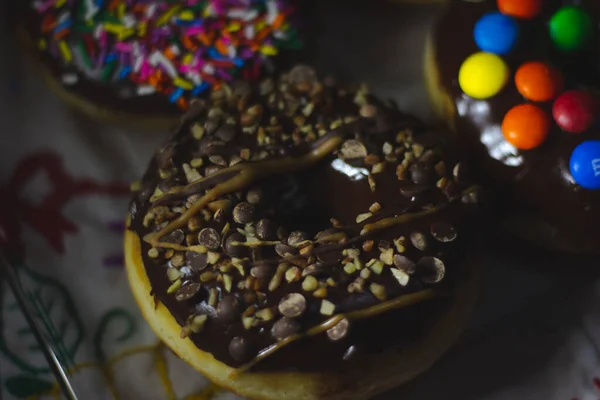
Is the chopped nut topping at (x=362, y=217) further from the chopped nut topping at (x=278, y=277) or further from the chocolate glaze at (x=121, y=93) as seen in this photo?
the chocolate glaze at (x=121, y=93)

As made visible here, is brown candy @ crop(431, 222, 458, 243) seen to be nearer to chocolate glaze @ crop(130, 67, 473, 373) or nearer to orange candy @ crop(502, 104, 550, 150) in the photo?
chocolate glaze @ crop(130, 67, 473, 373)

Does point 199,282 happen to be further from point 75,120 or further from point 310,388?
point 75,120

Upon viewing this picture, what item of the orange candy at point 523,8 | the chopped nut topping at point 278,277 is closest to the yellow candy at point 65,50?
the chopped nut topping at point 278,277

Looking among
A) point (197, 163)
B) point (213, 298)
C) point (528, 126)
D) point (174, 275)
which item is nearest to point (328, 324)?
point (213, 298)

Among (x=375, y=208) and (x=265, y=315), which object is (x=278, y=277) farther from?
(x=375, y=208)

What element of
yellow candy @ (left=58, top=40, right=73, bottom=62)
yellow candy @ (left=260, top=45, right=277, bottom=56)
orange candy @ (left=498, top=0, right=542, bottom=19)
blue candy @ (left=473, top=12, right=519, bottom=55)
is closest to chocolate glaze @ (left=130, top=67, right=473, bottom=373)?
yellow candy @ (left=260, top=45, right=277, bottom=56)
